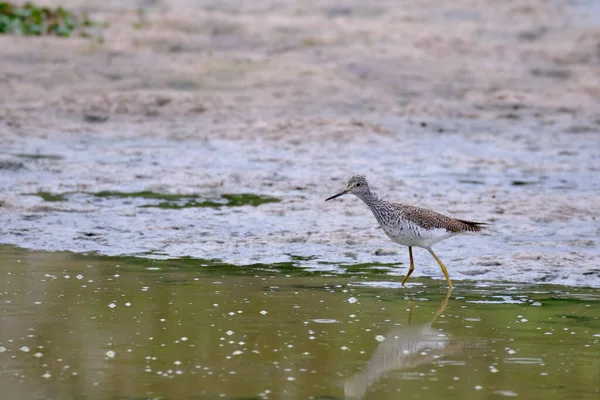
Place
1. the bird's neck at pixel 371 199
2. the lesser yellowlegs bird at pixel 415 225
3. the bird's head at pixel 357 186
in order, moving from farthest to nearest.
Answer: the bird's head at pixel 357 186 < the bird's neck at pixel 371 199 < the lesser yellowlegs bird at pixel 415 225

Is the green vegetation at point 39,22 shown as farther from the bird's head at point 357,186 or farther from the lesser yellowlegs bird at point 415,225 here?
the lesser yellowlegs bird at point 415,225

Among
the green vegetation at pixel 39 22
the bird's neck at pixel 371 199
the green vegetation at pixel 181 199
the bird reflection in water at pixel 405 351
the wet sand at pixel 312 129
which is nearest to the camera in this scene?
the bird reflection in water at pixel 405 351

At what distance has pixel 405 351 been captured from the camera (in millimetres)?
7844

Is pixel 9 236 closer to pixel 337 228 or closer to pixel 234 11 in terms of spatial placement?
pixel 337 228

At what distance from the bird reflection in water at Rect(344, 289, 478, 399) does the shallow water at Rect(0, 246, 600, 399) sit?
13 millimetres

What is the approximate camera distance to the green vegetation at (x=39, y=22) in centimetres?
2134

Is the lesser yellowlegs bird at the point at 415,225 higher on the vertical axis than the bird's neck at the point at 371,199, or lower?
lower

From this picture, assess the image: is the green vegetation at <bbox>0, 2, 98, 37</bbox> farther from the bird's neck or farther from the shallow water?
the bird's neck

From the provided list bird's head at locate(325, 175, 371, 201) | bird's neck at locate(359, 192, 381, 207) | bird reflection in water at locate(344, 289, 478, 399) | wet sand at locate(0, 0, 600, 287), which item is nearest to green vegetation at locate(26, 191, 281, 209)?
wet sand at locate(0, 0, 600, 287)

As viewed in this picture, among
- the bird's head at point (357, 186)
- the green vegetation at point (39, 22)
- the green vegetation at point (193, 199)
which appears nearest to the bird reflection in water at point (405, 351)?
the bird's head at point (357, 186)

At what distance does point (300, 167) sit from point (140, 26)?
26.6ft

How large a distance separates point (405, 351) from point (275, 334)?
0.94 m

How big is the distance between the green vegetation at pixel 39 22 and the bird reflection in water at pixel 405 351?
47.1 feet

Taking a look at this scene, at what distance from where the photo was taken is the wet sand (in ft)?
38.7
